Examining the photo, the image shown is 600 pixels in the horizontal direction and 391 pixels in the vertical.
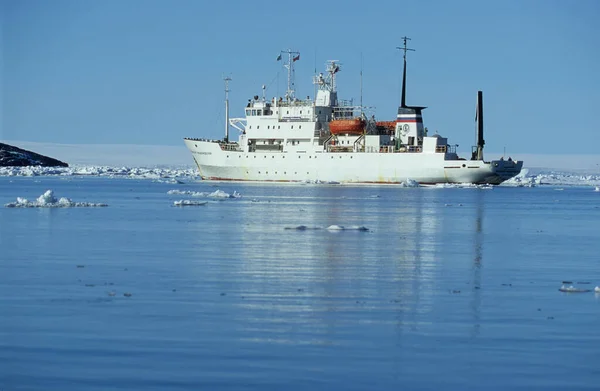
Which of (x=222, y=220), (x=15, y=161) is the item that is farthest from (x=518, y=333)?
(x=15, y=161)

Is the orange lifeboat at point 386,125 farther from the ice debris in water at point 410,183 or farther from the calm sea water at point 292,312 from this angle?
the calm sea water at point 292,312

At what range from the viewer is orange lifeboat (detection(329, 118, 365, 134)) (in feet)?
206

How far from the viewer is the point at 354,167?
6381 centimetres

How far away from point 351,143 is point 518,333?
5449cm

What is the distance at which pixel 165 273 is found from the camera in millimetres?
13523

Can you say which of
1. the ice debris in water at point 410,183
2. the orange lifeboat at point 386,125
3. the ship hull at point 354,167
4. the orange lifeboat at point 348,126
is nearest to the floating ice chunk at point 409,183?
the ice debris in water at point 410,183

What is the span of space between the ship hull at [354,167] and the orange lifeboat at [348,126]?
137 cm

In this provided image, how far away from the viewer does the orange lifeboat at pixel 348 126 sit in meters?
62.8

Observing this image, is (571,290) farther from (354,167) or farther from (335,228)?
(354,167)

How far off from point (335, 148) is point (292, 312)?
53.9 m

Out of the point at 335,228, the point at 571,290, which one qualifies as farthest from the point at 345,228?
the point at 571,290

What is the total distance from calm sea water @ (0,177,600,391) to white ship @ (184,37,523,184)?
42109 millimetres

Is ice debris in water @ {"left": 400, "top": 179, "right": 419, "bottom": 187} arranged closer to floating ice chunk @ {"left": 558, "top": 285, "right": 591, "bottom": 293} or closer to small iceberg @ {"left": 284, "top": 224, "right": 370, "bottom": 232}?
small iceberg @ {"left": 284, "top": 224, "right": 370, "bottom": 232}

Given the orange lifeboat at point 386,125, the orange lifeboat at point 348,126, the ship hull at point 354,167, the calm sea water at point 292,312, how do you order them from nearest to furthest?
the calm sea water at point 292,312
the ship hull at point 354,167
the orange lifeboat at point 348,126
the orange lifeboat at point 386,125
